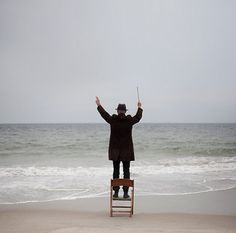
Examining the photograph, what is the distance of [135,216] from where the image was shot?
5449 millimetres

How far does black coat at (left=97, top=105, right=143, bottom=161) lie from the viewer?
5199 mm

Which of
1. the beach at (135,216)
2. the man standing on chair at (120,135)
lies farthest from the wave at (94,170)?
the man standing on chair at (120,135)

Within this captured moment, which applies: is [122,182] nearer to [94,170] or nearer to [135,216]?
[135,216]

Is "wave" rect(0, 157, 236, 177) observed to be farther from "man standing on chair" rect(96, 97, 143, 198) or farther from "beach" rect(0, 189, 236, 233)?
"man standing on chair" rect(96, 97, 143, 198)

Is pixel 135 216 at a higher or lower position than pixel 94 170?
lower

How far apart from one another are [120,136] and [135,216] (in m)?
1.33

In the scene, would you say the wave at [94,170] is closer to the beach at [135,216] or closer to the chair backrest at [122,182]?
the beach at [135,216]

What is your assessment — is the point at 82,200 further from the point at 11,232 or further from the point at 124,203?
the point at 11,232

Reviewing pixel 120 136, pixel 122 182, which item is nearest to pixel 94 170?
pixel 120 136

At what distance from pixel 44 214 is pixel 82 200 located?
1.31 m

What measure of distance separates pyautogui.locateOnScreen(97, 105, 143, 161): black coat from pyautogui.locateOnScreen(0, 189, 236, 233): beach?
96 cm

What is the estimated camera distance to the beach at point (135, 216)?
4516 millimetres

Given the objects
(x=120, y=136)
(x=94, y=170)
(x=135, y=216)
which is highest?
(x=120, y=136)

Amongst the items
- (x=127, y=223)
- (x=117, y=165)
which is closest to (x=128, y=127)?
(x=117, y=165)
